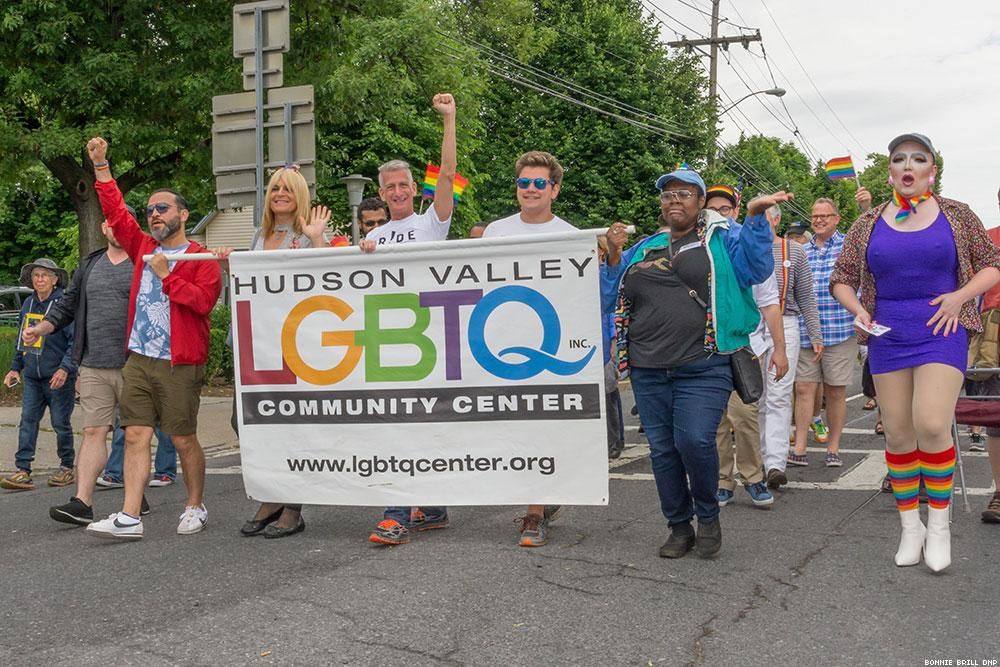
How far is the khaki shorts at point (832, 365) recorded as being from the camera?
8.47m

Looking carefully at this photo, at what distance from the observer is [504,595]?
4.58 meters

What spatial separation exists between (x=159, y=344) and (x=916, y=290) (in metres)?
4.03

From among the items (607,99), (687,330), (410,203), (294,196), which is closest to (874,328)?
(687,330)

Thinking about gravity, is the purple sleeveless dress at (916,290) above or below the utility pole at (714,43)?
below

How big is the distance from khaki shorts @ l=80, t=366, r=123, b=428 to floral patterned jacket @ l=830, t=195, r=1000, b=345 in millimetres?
4450

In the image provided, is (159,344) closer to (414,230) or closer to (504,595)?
(414,230)

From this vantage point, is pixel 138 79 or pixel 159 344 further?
pixel 138 79

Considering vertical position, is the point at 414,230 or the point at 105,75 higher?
the point at 105,75

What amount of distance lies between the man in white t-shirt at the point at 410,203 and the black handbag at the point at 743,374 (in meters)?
1.51

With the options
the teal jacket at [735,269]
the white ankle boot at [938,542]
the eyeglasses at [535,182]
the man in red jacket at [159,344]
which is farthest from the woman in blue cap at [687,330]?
the man in red jacket at [159,344]

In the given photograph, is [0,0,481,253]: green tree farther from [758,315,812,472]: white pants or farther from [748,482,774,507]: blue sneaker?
[748,482,774,507]: blue sneaker

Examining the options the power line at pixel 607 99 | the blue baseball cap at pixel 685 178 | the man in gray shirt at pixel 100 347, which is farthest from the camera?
the power line at pixel 607 99

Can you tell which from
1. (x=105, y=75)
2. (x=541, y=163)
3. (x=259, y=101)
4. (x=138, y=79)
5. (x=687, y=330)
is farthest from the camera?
(x=138, y=79)

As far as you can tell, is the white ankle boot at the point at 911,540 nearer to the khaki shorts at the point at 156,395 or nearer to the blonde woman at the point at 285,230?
the blonde woman at the point at 285,230
